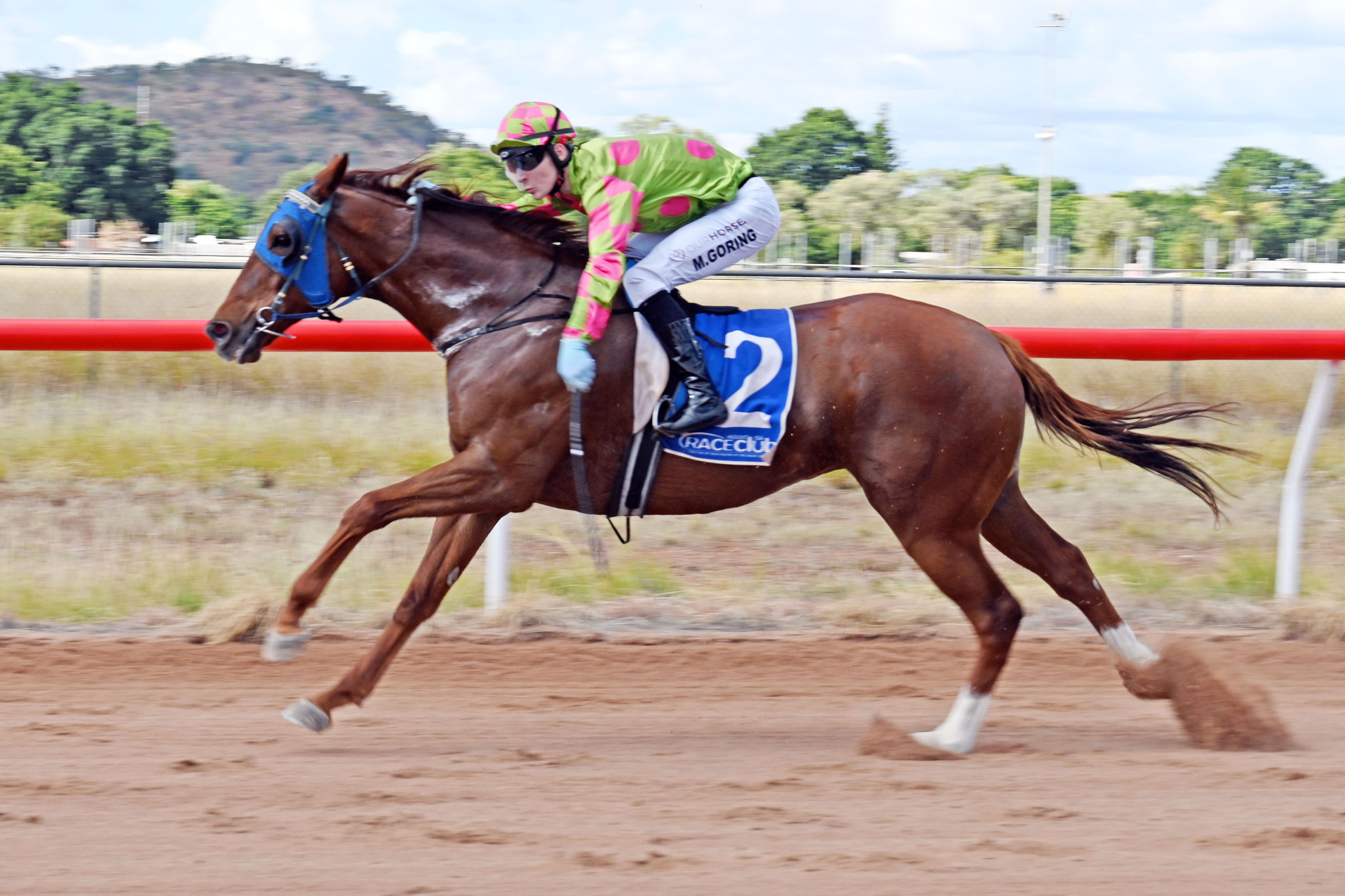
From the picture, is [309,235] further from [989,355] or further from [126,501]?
[126,501]

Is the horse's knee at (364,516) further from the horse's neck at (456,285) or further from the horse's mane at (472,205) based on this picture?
the horse's mane at (472,205)

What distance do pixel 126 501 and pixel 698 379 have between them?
11.9ft

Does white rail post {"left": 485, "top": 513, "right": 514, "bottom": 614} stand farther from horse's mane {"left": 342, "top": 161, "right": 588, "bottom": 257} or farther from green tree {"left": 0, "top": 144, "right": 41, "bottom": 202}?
green tree {"left": 0, "top": 144, "right": 41, "bottom": 202}

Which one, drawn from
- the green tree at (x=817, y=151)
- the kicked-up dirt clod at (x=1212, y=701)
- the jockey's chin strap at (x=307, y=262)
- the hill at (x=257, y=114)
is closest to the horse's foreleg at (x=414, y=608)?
the jockey's chin strap at (x=307, y=262)

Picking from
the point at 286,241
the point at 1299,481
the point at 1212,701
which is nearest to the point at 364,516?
the point at 286,241

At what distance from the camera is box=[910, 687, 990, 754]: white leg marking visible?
13.5 feet

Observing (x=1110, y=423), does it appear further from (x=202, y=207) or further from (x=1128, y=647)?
(x=202, y=207)

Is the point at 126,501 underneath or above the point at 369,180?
underneath

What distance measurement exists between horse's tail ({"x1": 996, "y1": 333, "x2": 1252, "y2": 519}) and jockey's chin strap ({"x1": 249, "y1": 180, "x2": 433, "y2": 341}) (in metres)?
2.03

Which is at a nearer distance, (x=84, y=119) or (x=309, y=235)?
(x=309, y=235)

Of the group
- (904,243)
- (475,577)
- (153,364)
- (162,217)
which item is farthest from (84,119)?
(475,577)

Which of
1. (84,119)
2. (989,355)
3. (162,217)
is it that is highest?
(84,119)

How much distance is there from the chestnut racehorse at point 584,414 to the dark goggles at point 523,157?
0.27 meters

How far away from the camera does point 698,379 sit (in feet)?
13.6
